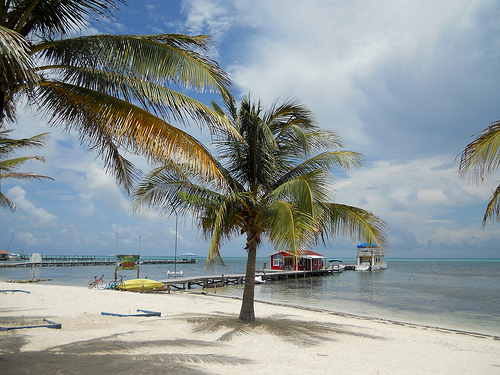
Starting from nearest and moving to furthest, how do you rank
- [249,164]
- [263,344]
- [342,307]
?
[263,344] < [249,164] < [342,307]

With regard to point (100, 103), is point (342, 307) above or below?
below

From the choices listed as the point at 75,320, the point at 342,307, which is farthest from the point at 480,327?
the point at 75,320

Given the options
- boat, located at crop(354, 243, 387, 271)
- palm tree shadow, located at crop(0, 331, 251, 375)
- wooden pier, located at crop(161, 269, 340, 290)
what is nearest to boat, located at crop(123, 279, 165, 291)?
wooden pier, located at crop(161, 269, 340, 290)

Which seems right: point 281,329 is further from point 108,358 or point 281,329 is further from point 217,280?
point 217,280

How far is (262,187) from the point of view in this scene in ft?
30.8

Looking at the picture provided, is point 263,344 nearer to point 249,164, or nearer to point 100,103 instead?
point 249,164

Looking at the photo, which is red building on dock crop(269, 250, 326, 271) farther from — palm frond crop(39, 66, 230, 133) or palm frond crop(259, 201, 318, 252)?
palm frond crop(39, 66, 230, 133)

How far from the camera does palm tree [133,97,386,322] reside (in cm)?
812

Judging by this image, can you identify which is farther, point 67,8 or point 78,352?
point 78,352

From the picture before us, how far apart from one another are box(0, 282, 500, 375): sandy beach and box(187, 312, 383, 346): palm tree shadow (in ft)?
0.09

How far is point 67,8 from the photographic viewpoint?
5027mm

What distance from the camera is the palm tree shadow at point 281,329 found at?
26.0ft

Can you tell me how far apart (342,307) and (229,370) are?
1847 cm

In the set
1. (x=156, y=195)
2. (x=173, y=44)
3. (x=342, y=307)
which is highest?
(x=173, y=44)
